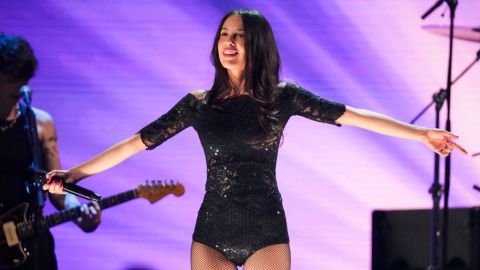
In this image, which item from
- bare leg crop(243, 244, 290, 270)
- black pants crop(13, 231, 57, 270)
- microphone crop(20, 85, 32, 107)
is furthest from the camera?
black pants crop(13, 231, 57, 270)

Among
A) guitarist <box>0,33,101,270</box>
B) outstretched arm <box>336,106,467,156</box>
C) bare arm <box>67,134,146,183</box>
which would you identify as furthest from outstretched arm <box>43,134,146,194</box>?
outstretched arm <box>336,106,467,156</box>

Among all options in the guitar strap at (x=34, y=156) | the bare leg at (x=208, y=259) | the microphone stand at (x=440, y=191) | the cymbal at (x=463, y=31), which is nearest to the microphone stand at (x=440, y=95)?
the microphone stand at (x=440, y=191)

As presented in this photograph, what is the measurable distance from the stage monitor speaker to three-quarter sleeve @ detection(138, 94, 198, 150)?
4.38 feet

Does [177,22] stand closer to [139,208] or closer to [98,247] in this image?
[139,208]

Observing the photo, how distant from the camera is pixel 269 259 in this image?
121 inches

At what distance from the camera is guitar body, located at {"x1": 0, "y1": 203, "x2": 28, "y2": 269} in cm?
379

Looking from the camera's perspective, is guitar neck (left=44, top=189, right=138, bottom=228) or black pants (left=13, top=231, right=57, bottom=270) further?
guitar neck (left=44, top=189, right=138, bottom=228)

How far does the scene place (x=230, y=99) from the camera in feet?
10.8

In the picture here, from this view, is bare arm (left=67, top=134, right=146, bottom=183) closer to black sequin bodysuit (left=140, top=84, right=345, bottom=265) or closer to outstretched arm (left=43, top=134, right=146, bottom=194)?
outstretched arm (left=43, top=134, right=146, bottom=194)

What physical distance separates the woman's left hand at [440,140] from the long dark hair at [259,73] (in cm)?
68

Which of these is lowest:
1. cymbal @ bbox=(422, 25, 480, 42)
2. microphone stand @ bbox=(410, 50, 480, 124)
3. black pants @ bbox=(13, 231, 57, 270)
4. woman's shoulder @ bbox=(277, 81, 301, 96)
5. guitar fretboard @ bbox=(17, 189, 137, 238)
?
black pants @ bbox=(13, 231, 57, 270)

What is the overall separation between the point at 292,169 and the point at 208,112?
1.89 m

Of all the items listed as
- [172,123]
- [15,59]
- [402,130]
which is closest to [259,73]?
[172,123]

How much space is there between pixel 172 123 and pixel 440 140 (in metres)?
1.21
